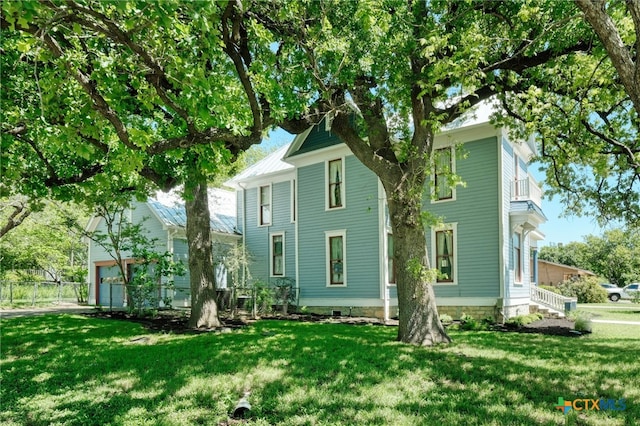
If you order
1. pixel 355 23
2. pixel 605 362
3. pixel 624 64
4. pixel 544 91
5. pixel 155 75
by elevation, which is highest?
pixel 355 23

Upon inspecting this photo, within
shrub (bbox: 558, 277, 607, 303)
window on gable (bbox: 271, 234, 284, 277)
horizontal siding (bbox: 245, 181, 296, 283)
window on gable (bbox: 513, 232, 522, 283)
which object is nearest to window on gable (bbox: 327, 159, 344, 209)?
horizontal siding (bbox: 245, 181, 296, 283)

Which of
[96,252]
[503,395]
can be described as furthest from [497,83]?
[96,252]

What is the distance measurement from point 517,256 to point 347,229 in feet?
20.3

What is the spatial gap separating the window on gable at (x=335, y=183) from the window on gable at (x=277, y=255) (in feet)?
10.5

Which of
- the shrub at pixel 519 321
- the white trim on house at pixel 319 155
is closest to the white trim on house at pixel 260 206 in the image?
the white trim on house at pixel 319 155

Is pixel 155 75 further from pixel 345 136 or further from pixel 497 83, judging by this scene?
pixel 497 83

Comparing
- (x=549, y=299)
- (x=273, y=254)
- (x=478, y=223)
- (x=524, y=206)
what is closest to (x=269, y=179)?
(x=273, y=254)

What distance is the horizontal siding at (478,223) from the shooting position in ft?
45.0

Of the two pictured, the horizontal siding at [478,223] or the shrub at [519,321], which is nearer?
the shrub at [519,321]

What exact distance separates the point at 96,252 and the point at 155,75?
1976 cm

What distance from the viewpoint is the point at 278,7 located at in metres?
7.10

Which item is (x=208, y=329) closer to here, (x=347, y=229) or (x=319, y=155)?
(x=347, y=229)

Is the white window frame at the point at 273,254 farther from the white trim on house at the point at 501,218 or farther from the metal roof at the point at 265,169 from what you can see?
the white trim on house at the point at 501,218

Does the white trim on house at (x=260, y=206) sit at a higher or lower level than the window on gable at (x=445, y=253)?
higher
